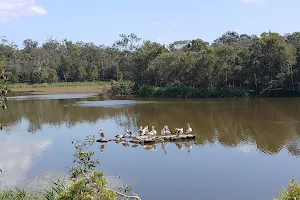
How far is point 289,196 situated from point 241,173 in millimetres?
10037

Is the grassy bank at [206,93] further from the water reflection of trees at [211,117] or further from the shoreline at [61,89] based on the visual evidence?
the shoreline at [61,89]

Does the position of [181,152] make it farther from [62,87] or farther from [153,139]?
[62,87]

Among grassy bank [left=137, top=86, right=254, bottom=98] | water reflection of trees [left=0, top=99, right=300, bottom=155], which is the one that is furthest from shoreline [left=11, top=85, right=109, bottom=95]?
water reflection of trees [left=0, top=99, right=300, bottom=155]

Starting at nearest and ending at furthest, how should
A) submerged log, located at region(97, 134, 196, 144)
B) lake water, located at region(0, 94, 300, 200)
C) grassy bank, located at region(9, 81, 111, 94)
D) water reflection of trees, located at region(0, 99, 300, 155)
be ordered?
lake water, located at region(0, 94, 300, 200), submerged log, located at region(97, 134, 196, 144), water reflection of trees, located at region(0, 99, 300, 155), grassy bank, located at region(9, 81, 111, 94)

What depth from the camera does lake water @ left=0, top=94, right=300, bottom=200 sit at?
14156mm

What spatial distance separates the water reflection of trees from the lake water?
0.19 feet

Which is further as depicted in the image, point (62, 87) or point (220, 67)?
point (62, 87)

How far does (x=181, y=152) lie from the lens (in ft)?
63.5

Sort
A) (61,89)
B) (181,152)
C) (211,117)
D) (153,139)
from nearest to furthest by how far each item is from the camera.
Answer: (181,152)
(153,139)
(211,117)
(61,89)

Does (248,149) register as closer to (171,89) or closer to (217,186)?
(217,186)

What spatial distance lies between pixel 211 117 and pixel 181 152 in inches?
473

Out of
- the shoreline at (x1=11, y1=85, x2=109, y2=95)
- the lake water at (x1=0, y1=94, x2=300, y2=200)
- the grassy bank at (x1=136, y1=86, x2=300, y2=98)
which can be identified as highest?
the shoreline at (x1=11, y1=85, x2=109, y2=95)

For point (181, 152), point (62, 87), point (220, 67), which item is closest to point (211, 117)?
point (181, 152)

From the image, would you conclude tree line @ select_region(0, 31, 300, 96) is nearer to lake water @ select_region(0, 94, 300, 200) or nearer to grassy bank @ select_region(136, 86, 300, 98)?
grassy bank @ select_region(136, 86, 300, 98)
